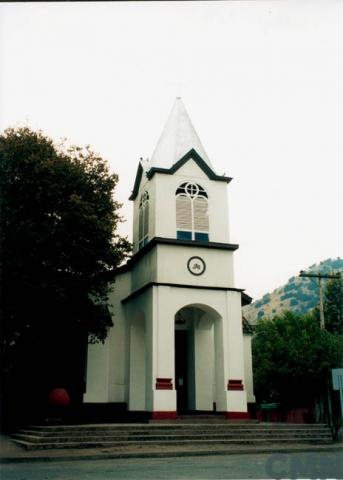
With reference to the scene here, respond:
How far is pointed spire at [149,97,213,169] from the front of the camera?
25234mm

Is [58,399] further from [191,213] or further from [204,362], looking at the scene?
[191,213]

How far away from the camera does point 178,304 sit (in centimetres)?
2203

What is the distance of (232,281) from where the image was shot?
2327 centimetres

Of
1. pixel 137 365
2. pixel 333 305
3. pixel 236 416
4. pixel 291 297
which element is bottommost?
pixel 236 416

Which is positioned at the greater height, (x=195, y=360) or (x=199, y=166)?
(x=199, y=166)

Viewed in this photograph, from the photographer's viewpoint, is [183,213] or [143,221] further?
[143,221]

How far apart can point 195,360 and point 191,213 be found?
6.89 metres

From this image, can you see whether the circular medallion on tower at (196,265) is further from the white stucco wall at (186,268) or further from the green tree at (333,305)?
the green tree at (333,305)

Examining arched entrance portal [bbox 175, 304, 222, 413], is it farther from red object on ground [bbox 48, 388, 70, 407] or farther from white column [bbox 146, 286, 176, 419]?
red object on ground [bbox 48, 388, 70, 407]

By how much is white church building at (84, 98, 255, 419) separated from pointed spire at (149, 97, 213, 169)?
2.8 inches

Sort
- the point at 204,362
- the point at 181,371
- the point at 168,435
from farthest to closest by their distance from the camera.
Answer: the point at 181,371
the point at 204,362
the point at 168,435

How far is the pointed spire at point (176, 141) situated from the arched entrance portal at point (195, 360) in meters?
7.21

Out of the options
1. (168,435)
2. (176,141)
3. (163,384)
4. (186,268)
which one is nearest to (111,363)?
(163,384)

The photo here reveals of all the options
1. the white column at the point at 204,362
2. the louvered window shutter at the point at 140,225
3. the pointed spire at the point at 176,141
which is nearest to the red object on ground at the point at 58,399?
the white column at the point at 204,362
